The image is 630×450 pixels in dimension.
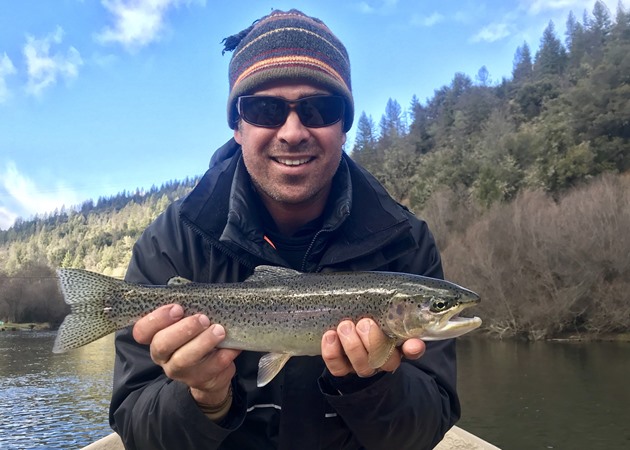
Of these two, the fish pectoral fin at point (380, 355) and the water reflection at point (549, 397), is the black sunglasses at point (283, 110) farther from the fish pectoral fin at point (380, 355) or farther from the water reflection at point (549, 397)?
the water reflection at point (549, 397)

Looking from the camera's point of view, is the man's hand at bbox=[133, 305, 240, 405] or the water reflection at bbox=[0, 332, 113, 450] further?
the water reflection at bbox=[0, 332, 113, 450]

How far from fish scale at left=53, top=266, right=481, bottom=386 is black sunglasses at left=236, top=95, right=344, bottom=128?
1.04 metres

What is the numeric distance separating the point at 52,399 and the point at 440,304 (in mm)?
29423

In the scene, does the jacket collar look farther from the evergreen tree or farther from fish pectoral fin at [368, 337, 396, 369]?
the evergreen tree

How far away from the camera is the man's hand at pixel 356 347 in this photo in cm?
317

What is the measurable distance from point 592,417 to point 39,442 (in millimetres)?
20529

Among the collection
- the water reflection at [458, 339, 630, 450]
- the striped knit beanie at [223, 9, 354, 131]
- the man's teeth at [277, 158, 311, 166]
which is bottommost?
the water reflection at [458, 339, 630, 450]

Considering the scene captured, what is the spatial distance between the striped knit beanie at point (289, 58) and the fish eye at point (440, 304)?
1.58 meters

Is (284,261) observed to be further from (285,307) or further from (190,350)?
(190,350)

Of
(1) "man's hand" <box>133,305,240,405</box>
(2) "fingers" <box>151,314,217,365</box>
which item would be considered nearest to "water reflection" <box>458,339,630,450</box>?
(1) "man's hand" <box>133,305,240,405</box>

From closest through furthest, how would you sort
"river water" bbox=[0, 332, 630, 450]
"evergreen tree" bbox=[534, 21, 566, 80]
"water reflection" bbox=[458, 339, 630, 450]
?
"water reflection" bbox=[458, 339, 630, 450] → "river water" bbox=[0, 332, 630, 450] → "evergreen tree" bbox=[534, 21, 566, 80]

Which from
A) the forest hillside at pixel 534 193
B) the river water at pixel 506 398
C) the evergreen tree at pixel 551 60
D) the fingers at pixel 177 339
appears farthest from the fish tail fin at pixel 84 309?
the evergreen tree at pixel 551 60

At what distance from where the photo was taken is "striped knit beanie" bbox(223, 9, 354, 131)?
394 centimetres

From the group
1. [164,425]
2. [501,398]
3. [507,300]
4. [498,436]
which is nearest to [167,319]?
[164,425]
